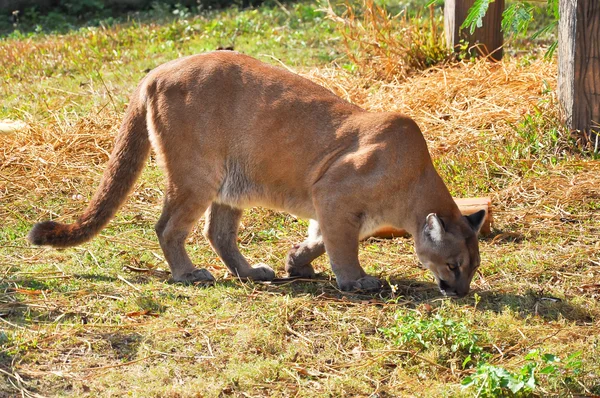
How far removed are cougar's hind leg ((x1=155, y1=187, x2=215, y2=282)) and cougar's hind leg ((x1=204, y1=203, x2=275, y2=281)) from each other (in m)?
0.27

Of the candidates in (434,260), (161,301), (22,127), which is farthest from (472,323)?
(22,127)

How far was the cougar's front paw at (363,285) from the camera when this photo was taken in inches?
222

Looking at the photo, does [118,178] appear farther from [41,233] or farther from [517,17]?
[517,17]

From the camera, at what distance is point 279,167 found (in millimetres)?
5898

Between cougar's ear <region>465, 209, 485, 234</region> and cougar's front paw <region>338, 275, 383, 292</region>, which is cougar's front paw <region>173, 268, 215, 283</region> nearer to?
cougar's front paw <region>338, 275, 383, 292</region>

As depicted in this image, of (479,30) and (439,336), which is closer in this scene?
(439,336)

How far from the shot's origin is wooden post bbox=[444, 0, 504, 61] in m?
9.39

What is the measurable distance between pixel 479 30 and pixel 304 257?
4636 millimetres

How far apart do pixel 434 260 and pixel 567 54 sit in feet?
9.35

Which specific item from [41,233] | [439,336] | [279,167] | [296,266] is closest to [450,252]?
[439,336]

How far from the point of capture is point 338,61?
430 inches

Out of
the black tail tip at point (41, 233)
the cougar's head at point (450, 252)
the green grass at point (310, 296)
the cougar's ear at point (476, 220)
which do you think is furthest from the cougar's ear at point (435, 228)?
the black tail tip at point (41, 233)

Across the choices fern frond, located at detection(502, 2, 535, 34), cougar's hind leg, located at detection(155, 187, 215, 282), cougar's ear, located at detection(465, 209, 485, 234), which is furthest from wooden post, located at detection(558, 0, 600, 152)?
cougar's hind leg, located at detection(155, 187, 215, 282)

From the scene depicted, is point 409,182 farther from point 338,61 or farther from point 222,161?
point 338,61
